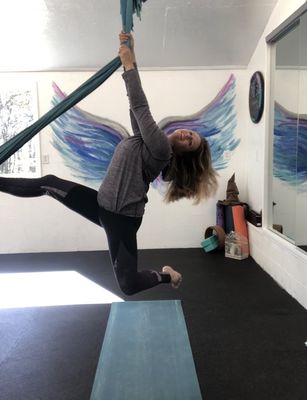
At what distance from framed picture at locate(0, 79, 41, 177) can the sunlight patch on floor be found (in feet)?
4.77

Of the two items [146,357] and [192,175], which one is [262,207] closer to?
[192,175]

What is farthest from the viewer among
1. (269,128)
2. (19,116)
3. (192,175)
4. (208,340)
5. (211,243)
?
(19,116)

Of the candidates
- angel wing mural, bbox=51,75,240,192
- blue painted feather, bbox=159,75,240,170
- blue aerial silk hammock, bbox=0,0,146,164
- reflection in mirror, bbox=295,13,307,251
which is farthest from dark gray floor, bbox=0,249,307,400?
blue painted feather, bbox=159,75,240,170

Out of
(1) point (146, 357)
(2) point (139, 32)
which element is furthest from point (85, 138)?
(1) point (146, 357)

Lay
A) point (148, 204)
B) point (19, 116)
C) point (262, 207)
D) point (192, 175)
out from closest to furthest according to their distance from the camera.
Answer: point (192, 175) < point (262, 207) < point (19, 116) < point (148, 204)

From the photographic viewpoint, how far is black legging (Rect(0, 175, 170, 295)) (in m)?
1.91

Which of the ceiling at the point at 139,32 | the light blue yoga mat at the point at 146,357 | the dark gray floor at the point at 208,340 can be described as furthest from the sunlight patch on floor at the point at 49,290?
the ceiling at the point at 139,32

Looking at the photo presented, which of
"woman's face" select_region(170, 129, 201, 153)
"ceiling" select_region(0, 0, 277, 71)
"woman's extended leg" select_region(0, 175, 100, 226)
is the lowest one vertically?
"woman's extended leg" select_region(0, 175, 100, 226)

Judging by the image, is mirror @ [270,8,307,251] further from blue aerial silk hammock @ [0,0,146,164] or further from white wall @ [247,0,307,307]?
blue aerial silk hammock @ [0,0,146,164]

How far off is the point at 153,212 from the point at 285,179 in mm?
1672

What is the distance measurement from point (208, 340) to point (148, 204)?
2.51 meters

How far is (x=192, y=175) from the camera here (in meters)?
2.10

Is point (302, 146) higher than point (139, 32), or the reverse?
point (139, 32)

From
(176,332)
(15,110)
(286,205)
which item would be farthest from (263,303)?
(15,110)
